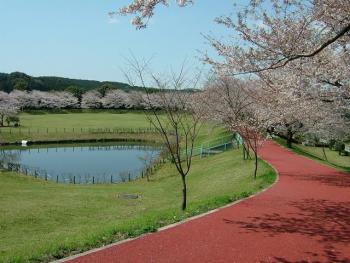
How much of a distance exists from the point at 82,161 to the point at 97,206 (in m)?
20.9

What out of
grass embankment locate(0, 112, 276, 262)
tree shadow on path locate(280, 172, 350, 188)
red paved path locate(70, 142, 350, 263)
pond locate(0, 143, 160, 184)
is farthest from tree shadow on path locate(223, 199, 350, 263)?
pond locate(0, 143, 160, 184)

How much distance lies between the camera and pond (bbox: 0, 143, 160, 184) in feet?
102

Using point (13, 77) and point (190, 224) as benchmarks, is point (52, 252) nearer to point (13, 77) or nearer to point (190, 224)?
point (190, 224)

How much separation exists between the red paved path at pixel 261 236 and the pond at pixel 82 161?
61.5 feet

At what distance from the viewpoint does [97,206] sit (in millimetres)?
18688

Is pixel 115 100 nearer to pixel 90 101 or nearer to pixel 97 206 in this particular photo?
pixel 90 101

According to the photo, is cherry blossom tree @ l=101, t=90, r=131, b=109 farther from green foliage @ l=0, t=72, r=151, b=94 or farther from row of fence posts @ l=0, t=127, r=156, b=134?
row of fence posts @ l=0, t=127, r=156, b=134

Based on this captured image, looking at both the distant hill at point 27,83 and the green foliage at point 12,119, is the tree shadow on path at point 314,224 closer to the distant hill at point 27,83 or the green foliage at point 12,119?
the green foliage at point 12,119

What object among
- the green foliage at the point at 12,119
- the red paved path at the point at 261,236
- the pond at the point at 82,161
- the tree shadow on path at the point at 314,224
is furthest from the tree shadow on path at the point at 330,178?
the green foliage at the point at 12,119

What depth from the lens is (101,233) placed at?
8.62 m

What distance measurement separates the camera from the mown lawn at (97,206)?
861 cm

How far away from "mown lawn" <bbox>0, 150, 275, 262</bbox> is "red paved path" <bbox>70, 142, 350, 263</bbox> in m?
0.66

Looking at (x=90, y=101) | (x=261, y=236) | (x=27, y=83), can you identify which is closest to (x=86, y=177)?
(x=261, y=236)

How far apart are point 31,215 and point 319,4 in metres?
12.7
